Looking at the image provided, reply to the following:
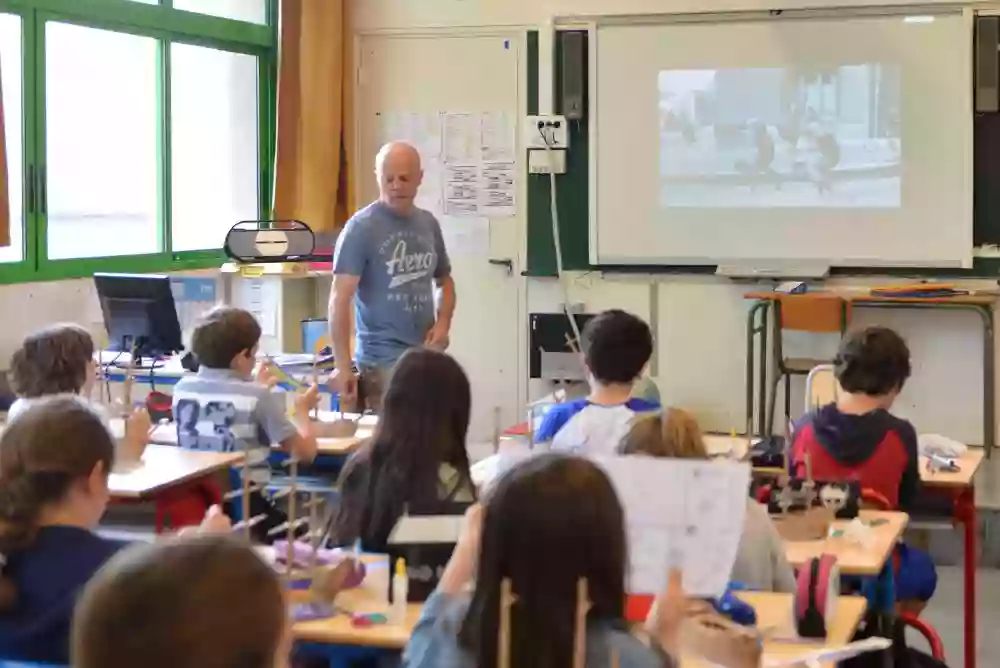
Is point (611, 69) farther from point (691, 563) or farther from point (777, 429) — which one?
point (691, 563)

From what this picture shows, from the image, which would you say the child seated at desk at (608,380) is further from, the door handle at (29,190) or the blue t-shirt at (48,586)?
the door handle at (29,190)

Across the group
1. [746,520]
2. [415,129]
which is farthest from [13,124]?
[746,520]

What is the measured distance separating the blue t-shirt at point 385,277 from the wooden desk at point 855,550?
204 cm

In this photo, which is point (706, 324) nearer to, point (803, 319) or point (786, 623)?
point (803, 319)

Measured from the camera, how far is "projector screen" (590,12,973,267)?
21.3ft

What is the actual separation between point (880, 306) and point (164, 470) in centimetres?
396

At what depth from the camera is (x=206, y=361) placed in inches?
159

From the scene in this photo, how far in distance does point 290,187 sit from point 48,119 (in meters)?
1.64

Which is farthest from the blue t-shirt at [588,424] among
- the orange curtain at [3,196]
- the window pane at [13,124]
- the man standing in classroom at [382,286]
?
the window pane at [13,124]

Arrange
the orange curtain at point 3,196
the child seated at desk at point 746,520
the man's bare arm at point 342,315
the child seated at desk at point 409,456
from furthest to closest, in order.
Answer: the orange curtain at point 3,196 → the man's bare arm at point 342,315 → the child seated at desk at point 409,456 → the child seated at desk at point 746,520

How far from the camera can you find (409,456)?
2.84m

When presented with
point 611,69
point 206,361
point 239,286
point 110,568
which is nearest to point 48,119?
point 239,286

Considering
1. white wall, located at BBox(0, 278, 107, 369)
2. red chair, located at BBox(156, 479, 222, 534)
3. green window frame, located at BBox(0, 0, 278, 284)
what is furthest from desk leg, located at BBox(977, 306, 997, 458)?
white wall, located at BBox(0, 278, 107, 369)

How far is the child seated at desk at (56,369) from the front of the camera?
3.79 meters
